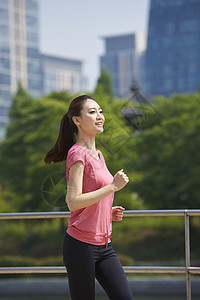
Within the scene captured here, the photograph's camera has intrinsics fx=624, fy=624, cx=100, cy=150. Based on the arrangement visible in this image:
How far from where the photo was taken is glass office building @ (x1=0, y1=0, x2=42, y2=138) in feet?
495

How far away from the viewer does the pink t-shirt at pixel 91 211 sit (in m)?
2.89

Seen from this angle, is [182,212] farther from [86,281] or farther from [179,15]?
[179,15]

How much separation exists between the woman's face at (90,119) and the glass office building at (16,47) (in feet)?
475

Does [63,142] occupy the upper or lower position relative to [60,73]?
lower

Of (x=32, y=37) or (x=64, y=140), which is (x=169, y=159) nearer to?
(x=64, y=140)

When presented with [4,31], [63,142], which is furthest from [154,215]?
[4,31]

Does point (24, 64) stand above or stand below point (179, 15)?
below

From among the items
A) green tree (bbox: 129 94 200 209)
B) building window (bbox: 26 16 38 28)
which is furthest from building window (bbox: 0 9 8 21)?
green tree (bbox: 129 94 200 209)

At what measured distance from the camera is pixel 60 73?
187 m

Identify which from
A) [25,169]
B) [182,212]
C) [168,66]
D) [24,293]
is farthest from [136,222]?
[168,66]

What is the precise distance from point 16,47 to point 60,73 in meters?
31.9

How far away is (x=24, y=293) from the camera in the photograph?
23094 mm

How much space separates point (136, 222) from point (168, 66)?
390ft

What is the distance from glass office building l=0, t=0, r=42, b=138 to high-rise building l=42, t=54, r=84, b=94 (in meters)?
11.2
